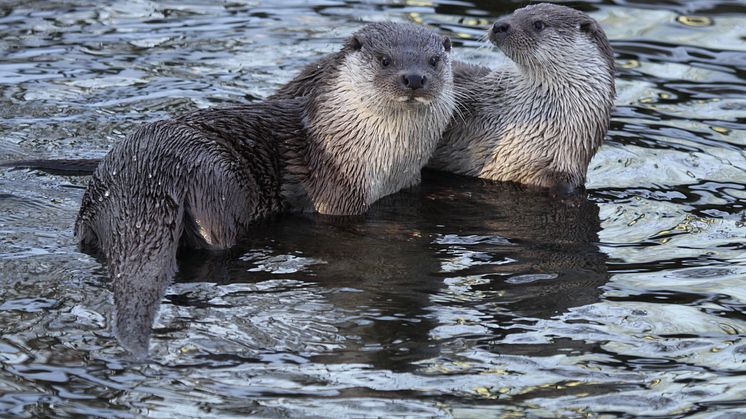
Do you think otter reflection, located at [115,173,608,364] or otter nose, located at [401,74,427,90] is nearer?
otter reflection, located at [115,173,608,364]

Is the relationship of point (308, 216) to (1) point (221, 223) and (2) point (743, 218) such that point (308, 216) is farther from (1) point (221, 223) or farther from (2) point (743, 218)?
(2) point (743, 218)

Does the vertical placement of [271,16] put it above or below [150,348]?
above

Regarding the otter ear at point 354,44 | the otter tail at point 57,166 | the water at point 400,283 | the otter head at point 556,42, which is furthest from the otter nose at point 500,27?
the otter tail at point 57,166

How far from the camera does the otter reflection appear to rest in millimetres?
4254

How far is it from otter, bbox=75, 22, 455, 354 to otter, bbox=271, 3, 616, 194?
20.4 inches

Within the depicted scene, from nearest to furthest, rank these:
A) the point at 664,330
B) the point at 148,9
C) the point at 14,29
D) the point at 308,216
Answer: the point at 664,330 → the point at 308,216 → the point at 14,29 → the point at 148,9

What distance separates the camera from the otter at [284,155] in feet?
15.9

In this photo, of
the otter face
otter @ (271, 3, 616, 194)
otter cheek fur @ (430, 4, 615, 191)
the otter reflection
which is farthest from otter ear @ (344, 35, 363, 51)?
otter cheek fur @ (430, 4, 615, 191)

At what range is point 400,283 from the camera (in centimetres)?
475

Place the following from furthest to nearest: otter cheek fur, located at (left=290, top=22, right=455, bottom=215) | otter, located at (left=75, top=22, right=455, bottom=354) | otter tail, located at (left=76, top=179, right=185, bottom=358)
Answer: otter cheek fur, located at (left=290, top=22, right=455, bottom=215), otter, located at (left=75, top=22, right=455, bottom=354), otter tail, located at (left=76, top=179, right=185, bottom=358)

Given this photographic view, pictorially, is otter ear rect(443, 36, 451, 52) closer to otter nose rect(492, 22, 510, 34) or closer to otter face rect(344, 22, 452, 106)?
otter face rect(344, 22, 452, 106)

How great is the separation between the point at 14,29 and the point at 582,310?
16.8 feet

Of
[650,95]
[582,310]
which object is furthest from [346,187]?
[650,95]

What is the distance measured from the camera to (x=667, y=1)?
9.19m
